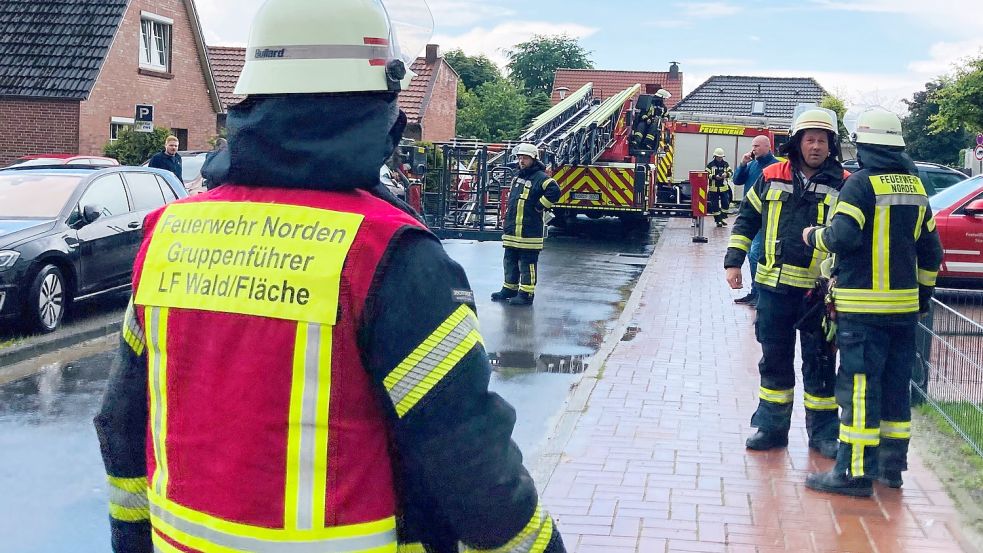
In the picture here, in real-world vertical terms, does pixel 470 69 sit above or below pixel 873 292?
above

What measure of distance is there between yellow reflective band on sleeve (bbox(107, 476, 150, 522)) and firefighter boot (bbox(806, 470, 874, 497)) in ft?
14.1

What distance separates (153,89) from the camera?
27.1 m

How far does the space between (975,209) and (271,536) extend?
13.4 m

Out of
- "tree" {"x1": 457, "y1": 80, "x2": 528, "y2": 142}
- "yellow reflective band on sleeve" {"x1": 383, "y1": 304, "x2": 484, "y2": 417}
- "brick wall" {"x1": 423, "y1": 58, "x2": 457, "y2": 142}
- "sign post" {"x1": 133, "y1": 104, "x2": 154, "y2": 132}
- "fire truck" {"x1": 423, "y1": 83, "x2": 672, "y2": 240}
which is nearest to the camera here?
"yellow reflective band on sleeve" {"x1": 383, "y1": 304, "x2": 484, "y2": 417}

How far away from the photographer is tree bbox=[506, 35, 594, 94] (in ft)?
307

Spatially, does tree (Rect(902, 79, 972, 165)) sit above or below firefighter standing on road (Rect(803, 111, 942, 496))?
above

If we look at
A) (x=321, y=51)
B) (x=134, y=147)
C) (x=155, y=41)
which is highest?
(x=155, y=41)

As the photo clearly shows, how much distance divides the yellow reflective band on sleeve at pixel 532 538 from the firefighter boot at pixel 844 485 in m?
4.13

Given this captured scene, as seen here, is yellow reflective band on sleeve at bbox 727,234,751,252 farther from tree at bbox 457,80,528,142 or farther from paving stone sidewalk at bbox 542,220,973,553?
tree at bbox 457,80,528,142

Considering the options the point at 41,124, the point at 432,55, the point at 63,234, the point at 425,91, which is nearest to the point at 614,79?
the point at 432,55

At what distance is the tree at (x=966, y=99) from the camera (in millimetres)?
30250

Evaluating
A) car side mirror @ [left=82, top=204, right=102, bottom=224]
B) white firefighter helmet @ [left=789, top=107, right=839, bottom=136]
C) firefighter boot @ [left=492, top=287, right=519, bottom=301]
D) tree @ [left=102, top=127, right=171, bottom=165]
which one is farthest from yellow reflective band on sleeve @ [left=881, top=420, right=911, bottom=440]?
tree @ [left=102, top=127, right=171, bottom=165]

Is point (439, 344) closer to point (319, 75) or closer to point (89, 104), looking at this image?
point (319, 75)

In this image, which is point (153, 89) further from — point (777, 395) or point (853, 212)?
point (853, 212)
